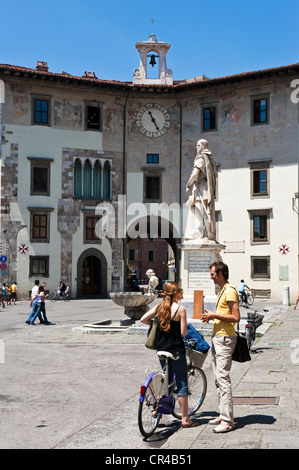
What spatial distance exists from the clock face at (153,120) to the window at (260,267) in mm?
10387

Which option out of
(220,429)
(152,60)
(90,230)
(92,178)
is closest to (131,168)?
(92,178)

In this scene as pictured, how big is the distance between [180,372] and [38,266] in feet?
101

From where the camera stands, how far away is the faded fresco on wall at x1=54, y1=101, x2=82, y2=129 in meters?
37.8

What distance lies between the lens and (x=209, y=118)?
126 ft

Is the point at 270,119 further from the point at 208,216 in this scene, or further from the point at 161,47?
the point at 208,216

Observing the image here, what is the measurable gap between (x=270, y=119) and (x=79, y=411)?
103 ft

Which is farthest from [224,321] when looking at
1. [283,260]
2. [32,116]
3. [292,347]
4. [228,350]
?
[32,116]

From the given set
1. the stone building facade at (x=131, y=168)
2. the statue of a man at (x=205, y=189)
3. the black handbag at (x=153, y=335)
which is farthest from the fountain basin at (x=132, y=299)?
the stone building facade at (x=131, y=168)

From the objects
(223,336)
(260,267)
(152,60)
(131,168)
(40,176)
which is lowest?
(223,336)

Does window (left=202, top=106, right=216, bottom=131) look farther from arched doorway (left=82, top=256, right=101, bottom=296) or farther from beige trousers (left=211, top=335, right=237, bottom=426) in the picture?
beige trousers (left=211, top=335, right=237, bottom=426)

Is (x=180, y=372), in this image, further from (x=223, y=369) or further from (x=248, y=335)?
(x=248, y=335)

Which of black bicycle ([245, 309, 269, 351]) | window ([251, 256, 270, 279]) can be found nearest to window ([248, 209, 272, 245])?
window ([251, 256, 270, 279])

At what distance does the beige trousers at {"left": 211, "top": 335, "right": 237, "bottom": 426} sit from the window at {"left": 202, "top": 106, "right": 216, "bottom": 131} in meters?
32.5

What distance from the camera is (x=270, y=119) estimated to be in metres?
36.6
